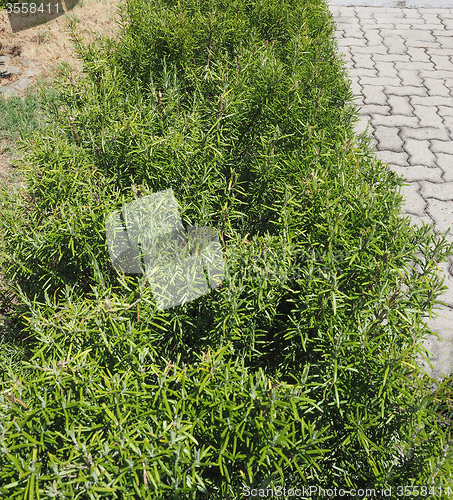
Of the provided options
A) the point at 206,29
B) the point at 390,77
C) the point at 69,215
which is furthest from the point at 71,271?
the point at 390,77

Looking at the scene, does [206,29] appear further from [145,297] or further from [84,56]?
[145,297]

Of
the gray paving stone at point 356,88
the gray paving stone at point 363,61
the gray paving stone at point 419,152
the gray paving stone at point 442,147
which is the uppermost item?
the gray paving stone at point 363,61

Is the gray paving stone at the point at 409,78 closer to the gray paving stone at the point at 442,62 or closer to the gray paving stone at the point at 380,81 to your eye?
the gray paving stone at the point at 380,81

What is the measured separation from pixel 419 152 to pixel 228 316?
399 centimetres

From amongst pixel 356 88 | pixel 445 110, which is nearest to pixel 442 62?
pixel 445 110

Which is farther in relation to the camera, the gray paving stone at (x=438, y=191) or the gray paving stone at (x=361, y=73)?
the gray paving stone at (x=361, y=73)

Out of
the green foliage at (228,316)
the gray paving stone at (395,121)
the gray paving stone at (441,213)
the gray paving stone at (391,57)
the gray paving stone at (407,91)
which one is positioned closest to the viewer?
the green foliage at (228,316)

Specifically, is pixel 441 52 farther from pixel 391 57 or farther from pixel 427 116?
pixel 427 116

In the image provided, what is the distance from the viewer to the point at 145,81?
9.47 feet

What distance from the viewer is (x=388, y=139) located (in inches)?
187

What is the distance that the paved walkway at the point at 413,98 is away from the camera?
3770 mm

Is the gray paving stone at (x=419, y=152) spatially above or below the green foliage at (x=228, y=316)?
below

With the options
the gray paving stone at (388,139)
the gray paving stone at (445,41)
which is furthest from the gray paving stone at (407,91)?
the gray paving stone at (445,41)

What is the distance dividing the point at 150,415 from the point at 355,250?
96cm
